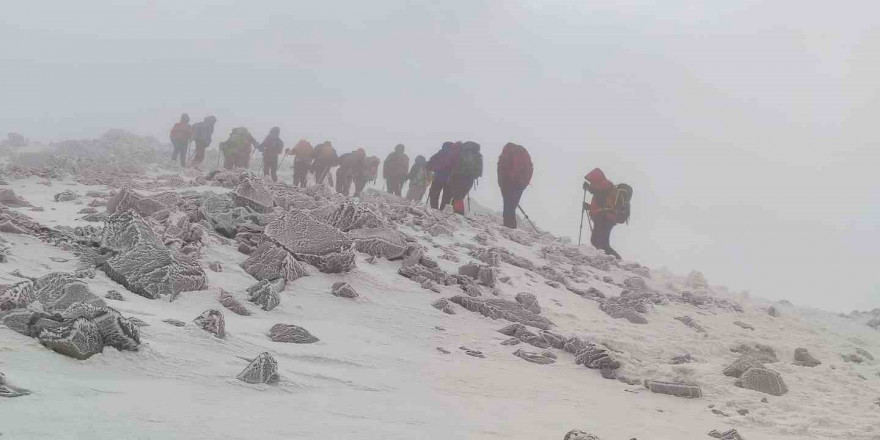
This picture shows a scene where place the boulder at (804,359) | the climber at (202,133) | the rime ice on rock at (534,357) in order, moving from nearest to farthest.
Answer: the rime ice on rock at (534,357)
the boulder at (804,359)
the climber at (202,133)

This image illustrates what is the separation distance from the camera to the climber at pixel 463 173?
15133 millimetres

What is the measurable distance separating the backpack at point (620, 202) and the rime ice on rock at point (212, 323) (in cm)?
1280

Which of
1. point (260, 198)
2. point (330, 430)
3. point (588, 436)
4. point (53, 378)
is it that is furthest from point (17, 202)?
point (588, 436)

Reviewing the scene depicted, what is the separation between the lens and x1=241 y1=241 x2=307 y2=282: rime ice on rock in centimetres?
520

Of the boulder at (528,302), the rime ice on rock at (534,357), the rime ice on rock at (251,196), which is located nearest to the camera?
the rime ice on rock at (534,357)

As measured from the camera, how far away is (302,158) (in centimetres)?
2102

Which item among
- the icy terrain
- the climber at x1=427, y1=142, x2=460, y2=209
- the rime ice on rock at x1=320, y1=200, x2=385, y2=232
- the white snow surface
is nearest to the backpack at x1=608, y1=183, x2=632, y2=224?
the climber at x1=427, y1=142, x2=460, y2=209

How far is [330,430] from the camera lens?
2539mm

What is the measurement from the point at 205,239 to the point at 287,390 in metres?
2.87

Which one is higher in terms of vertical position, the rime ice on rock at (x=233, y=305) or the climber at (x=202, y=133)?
the climber at (x=202, y=133)

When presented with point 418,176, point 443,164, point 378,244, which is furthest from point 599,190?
point 378,244

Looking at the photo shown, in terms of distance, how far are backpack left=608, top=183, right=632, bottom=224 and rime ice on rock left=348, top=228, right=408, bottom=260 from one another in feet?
31.6

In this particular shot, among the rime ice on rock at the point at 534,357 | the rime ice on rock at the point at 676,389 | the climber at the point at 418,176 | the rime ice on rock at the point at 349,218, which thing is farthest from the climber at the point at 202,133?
the rime ice on rock at the point at 676,389

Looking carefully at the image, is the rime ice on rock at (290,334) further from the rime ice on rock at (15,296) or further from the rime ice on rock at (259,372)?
the rime ice on rock at (15,296)
